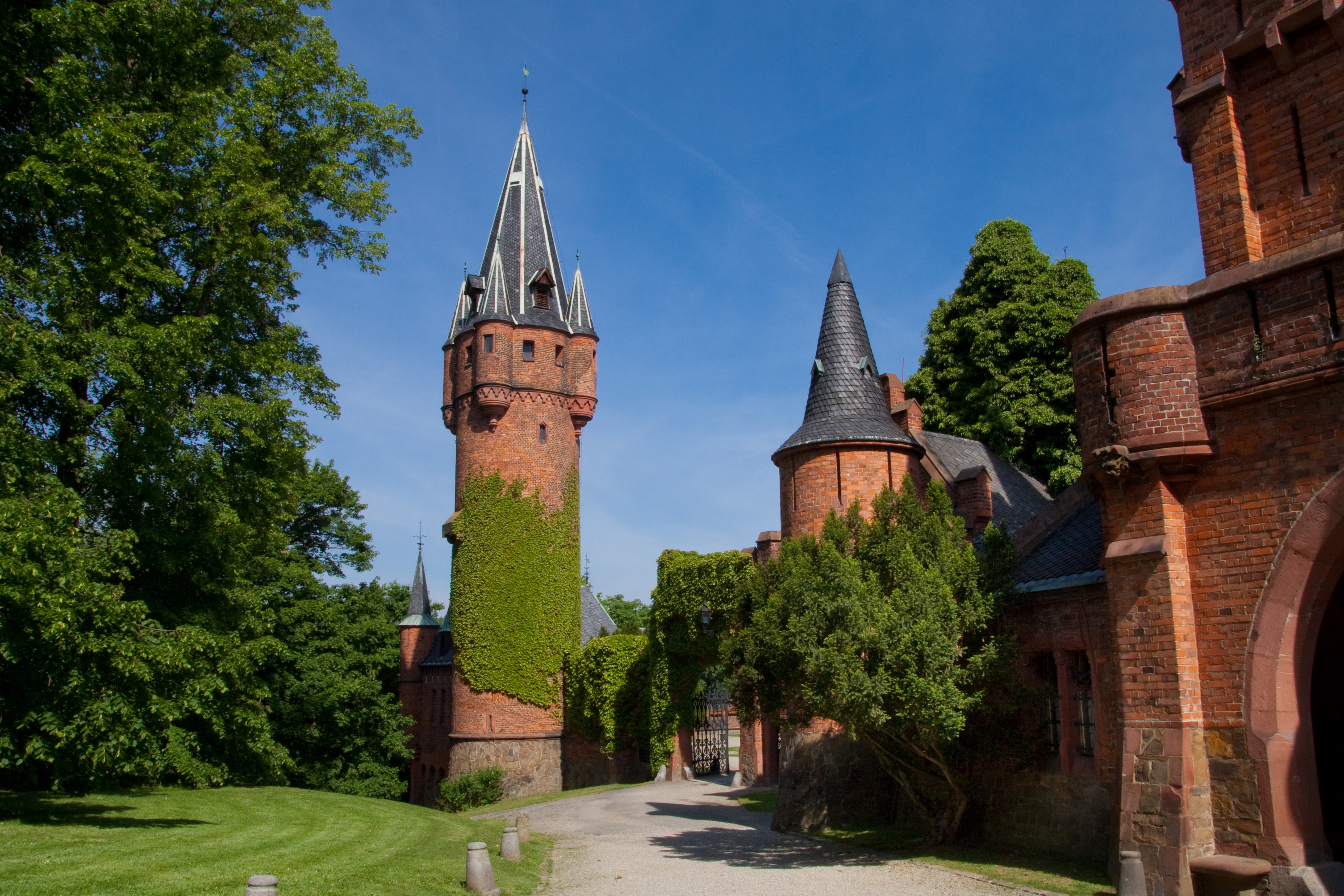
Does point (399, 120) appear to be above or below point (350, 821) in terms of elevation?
above

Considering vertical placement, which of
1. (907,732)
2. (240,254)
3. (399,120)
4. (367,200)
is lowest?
(907,732)

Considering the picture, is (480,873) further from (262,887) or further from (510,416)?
(510,416)

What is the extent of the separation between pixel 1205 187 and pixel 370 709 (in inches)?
1282

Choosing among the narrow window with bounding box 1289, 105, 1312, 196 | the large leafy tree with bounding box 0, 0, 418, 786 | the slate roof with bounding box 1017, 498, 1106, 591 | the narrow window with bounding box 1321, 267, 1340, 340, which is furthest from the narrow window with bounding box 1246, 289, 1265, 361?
the large leafy tree with bounding box 0, 0, 418, 786

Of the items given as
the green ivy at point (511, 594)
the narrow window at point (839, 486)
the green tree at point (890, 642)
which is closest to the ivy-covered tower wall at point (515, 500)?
the green ivy at point (511, 594)

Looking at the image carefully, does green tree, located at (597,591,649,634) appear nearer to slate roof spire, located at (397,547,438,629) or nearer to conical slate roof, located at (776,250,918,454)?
slate roof spire, located at (397,547,438,629)

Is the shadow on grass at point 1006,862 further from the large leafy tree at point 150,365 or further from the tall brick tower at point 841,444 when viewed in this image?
the large leafy tree at point 150,365

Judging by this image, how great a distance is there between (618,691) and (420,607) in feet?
45.2

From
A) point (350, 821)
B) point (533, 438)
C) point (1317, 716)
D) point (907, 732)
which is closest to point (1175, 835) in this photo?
point (1317, 716)

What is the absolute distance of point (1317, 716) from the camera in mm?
11797

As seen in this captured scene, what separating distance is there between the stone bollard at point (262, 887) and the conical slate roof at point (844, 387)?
45.1 feet

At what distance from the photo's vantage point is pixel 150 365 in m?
13.7

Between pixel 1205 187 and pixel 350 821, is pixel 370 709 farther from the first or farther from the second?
pixel 1205 187

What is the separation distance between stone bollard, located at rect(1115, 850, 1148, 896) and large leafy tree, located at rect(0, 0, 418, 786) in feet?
38.2
